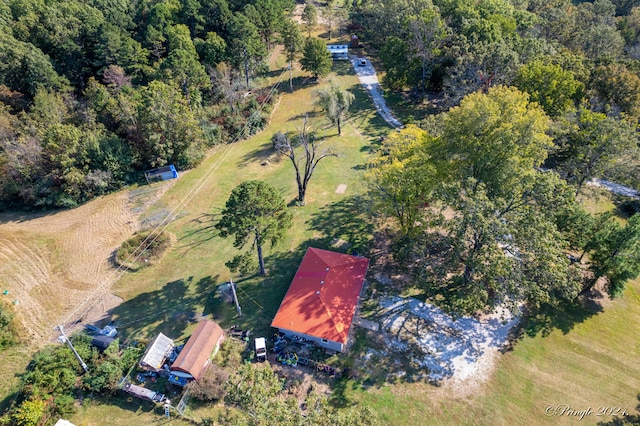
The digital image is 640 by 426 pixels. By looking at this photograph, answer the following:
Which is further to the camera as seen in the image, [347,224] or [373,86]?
[373,86]

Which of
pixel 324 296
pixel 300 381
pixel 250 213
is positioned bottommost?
pixel 300 381

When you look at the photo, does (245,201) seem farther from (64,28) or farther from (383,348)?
(64,28)

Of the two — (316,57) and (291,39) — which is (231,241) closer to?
(316,57)

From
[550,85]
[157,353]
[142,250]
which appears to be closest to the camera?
[157,353]

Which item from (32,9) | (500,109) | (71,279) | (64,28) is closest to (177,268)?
(71,279)

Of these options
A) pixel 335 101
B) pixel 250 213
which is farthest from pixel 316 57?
pixel 250 213

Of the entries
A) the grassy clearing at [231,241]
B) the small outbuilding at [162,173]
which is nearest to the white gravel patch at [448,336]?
the grassy clearing at [231,241]

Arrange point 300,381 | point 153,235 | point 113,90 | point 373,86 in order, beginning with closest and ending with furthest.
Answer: point 300,381
point 153,235
point 113,90
point 373,86

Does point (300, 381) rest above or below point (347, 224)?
below
